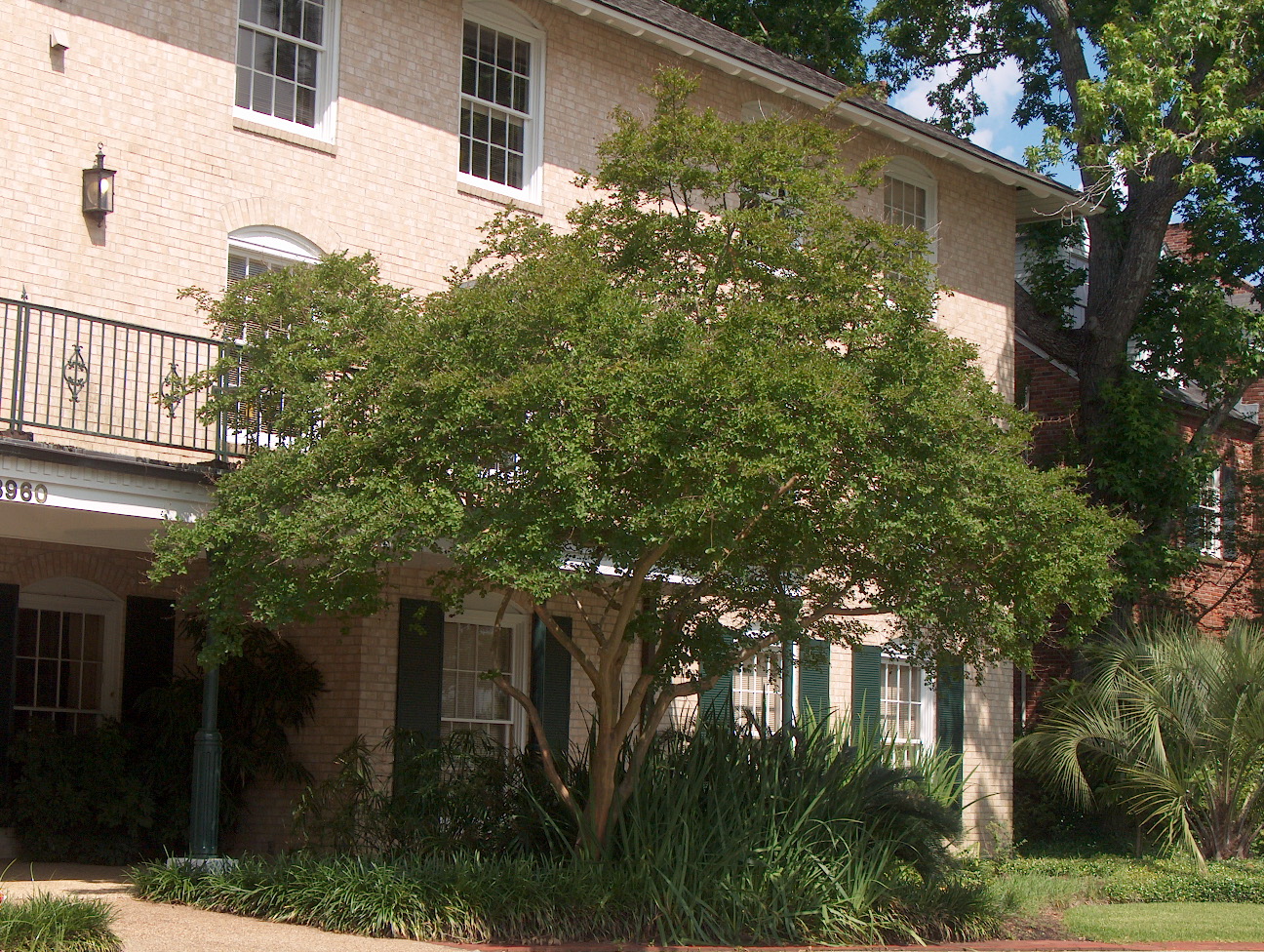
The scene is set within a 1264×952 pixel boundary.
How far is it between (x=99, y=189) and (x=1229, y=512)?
60.3ft

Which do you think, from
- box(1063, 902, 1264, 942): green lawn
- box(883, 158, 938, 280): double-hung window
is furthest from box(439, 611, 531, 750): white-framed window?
box(883, 158, 938, 280): double-hung window

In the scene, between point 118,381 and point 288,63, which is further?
point 288,63

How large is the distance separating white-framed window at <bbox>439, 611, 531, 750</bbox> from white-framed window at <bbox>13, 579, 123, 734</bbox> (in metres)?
3.37

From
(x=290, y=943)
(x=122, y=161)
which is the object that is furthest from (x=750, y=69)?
(x=290, y=943)

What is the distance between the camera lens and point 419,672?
15172 millimetres

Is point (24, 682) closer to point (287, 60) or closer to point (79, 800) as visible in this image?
point (79, 800)

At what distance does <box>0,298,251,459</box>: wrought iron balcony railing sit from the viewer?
12117mm

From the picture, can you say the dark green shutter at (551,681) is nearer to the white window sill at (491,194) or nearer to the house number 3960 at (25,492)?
the white window sill at (491,194)

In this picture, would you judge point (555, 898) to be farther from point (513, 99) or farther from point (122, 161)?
point (513, 99)

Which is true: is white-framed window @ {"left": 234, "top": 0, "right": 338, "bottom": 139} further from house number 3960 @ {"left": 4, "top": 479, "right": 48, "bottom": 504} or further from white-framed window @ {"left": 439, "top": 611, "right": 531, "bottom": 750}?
white-framed window @ {"left": 439, "top": 611, "right": 531, "bottom": 750}

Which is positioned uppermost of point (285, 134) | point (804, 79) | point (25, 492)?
point (804, 79)

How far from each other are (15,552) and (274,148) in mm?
4671

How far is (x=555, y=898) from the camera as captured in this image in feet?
35.6

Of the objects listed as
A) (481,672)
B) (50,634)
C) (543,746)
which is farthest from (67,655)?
(543,746)
